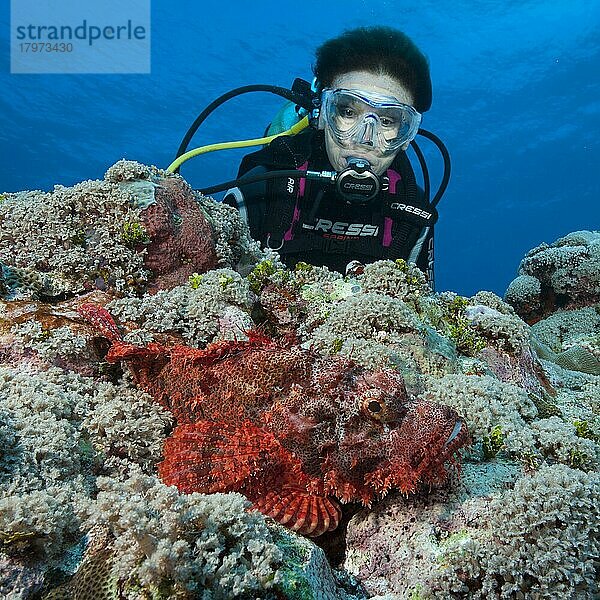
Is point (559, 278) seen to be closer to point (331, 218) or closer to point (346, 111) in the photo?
point (331, 218)

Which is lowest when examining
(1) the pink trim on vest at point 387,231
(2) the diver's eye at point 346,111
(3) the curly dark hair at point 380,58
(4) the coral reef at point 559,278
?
(4) the coral reef at point 559,278

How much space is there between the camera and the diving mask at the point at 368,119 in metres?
7.61

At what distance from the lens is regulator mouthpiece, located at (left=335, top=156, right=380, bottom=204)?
7223mm

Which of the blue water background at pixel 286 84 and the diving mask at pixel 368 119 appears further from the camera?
the blue water background at pixel 286 84

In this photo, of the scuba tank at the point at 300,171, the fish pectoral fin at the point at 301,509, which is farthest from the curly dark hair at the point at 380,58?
the fish pectoral fin at the point at 301,509

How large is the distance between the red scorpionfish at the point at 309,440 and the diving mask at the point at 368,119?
569 centimetres

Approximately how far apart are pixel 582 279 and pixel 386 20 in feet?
176

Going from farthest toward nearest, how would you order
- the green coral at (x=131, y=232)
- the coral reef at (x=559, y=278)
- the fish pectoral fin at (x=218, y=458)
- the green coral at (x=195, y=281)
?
the coral reef at (x=559, y=278) → the green coral at (x=131, y=232) → the green coral at (x=195, y=281) → the fish pectoral fin at (x=218, y=458)

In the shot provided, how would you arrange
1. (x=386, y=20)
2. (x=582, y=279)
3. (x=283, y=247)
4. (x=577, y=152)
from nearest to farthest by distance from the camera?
1. (x=283, y=247)
2. (x=582, y=279)
3. (x=386, y=20)
4. (x=577, y=152)

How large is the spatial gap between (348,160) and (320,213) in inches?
38.5

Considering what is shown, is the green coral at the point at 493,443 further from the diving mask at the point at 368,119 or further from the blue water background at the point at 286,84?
the blue water background at the point at 286,84

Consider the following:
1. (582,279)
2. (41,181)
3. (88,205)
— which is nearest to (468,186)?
(41,181)

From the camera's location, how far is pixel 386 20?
5278 cm

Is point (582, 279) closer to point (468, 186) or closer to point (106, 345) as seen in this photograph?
point (106, 345)
